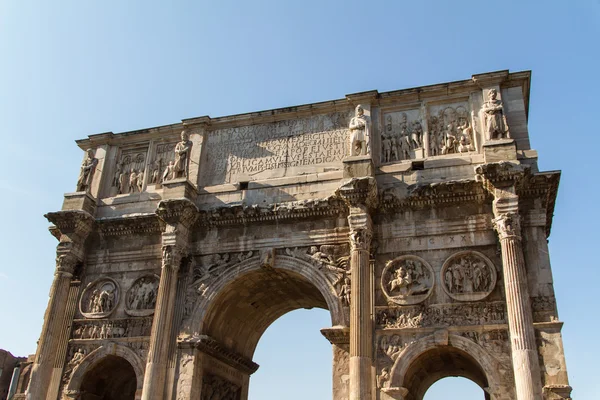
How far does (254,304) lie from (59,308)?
4.75 m

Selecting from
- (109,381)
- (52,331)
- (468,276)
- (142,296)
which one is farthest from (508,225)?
(52,331)

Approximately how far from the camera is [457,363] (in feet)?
42.3

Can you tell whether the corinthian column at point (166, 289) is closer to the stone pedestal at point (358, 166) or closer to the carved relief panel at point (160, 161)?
the carved relief panel at point (160, 161)

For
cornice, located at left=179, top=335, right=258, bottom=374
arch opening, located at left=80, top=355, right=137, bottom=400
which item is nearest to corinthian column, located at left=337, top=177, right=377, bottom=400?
cornice, located at left=179, top=335, right=258, bottom=374

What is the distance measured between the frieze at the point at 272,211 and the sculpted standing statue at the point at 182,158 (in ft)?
4.49

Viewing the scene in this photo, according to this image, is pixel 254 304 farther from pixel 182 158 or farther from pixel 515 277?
pixel 515 277

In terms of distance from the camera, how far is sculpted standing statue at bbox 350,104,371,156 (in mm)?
13812

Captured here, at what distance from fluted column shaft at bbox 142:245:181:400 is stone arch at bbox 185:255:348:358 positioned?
22.2 inches

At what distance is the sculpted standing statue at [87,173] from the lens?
1586 cm

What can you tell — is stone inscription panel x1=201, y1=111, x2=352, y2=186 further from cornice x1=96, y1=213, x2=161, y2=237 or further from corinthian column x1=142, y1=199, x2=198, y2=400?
cornice x1=96, y1=213, x2=161, y2=237

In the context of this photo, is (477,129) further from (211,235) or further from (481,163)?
(211,235)

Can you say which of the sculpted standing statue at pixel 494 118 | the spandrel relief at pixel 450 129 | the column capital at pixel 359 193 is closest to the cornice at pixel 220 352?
the column capital at pixel 359 193

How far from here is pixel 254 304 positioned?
15523mm

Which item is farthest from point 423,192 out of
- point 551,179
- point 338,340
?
point 338,340
